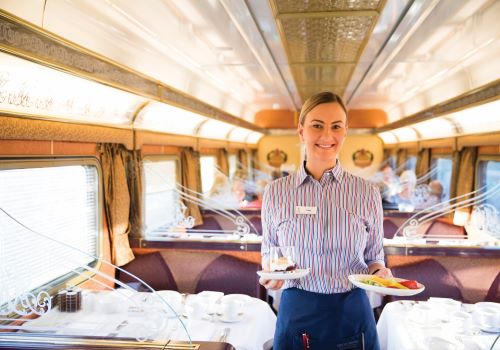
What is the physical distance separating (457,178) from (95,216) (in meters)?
4.88

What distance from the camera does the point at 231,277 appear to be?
3939 mm

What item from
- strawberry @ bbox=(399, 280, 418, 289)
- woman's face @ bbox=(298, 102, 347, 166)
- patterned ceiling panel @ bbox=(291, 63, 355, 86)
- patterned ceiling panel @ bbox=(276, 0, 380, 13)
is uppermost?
patterned ceiling panel @ bbox=(291, 63, 355, 86)

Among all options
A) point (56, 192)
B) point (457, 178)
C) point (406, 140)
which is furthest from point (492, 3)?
point (406, 140)

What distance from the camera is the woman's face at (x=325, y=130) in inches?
74.2

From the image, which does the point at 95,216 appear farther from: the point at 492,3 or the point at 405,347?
the point at 492,3

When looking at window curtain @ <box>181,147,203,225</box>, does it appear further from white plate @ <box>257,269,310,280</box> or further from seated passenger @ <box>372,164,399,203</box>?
white plate @ <box>257,269,310,280</box>

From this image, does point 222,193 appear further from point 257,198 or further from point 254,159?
point 254,159

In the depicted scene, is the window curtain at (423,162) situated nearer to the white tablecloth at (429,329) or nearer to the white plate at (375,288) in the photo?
the white tablecloth at (429,329)

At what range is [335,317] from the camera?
1.91 metres

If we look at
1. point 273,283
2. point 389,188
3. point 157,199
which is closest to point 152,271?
point 157,199

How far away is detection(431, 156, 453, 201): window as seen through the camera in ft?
24.1

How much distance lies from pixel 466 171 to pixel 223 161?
4675 millimetres

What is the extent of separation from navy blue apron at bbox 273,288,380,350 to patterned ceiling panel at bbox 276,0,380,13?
1605 mm

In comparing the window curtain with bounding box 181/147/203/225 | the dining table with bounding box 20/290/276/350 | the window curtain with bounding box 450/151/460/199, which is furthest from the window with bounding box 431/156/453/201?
the dining table with bounding box 20/290/276/350
